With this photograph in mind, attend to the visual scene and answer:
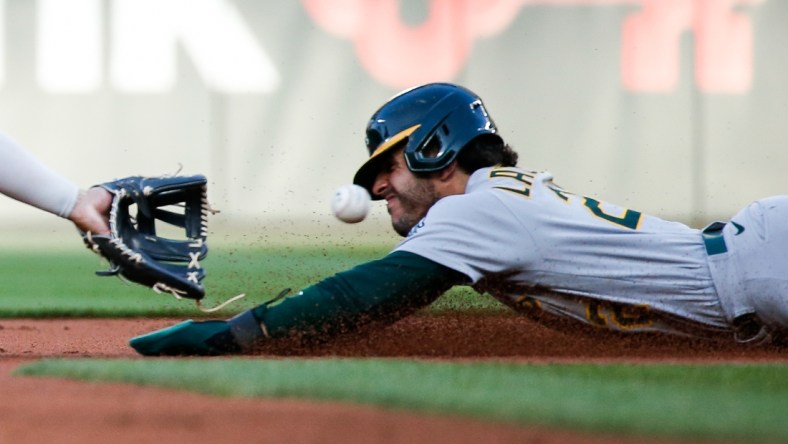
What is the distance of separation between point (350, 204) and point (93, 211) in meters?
0.70

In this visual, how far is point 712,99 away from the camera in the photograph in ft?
26.3

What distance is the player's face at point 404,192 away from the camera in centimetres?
323

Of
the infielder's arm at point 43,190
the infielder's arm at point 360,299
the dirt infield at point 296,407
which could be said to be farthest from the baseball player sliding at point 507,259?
the infielder's arm at point 43,190

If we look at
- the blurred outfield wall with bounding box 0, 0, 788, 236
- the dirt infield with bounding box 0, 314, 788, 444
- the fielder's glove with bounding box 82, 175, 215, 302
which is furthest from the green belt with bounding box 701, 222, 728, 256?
the blurred outfield wall with bounding box 0, 0, 788, 236

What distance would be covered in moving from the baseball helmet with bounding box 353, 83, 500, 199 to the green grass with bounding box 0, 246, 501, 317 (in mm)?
1071

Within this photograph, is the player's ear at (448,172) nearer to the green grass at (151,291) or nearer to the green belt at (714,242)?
the green belt at (714,242)

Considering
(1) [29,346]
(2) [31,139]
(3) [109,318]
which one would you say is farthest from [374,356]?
(2) [31,139]

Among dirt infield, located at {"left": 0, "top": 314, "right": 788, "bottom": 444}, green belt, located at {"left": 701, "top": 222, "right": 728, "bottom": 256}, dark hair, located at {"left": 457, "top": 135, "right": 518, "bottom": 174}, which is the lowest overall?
dirt infield, located at {"left": 0, "top": 314, "right": 788, "bottom": 444}

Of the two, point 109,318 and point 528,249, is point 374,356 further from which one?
point 109,318

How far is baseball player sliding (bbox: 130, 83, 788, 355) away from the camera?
111 inches

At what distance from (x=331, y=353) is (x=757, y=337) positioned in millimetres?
1153

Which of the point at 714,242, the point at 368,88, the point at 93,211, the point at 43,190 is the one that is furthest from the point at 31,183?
the point at 368,88

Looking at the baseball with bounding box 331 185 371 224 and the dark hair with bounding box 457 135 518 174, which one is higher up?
the dark hair with bounding box 457 135 518 174

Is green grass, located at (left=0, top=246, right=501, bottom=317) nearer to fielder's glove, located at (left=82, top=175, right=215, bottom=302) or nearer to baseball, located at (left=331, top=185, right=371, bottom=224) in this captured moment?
fielder's glove, located at (left=82, top=175, right=215, bottom=302)
